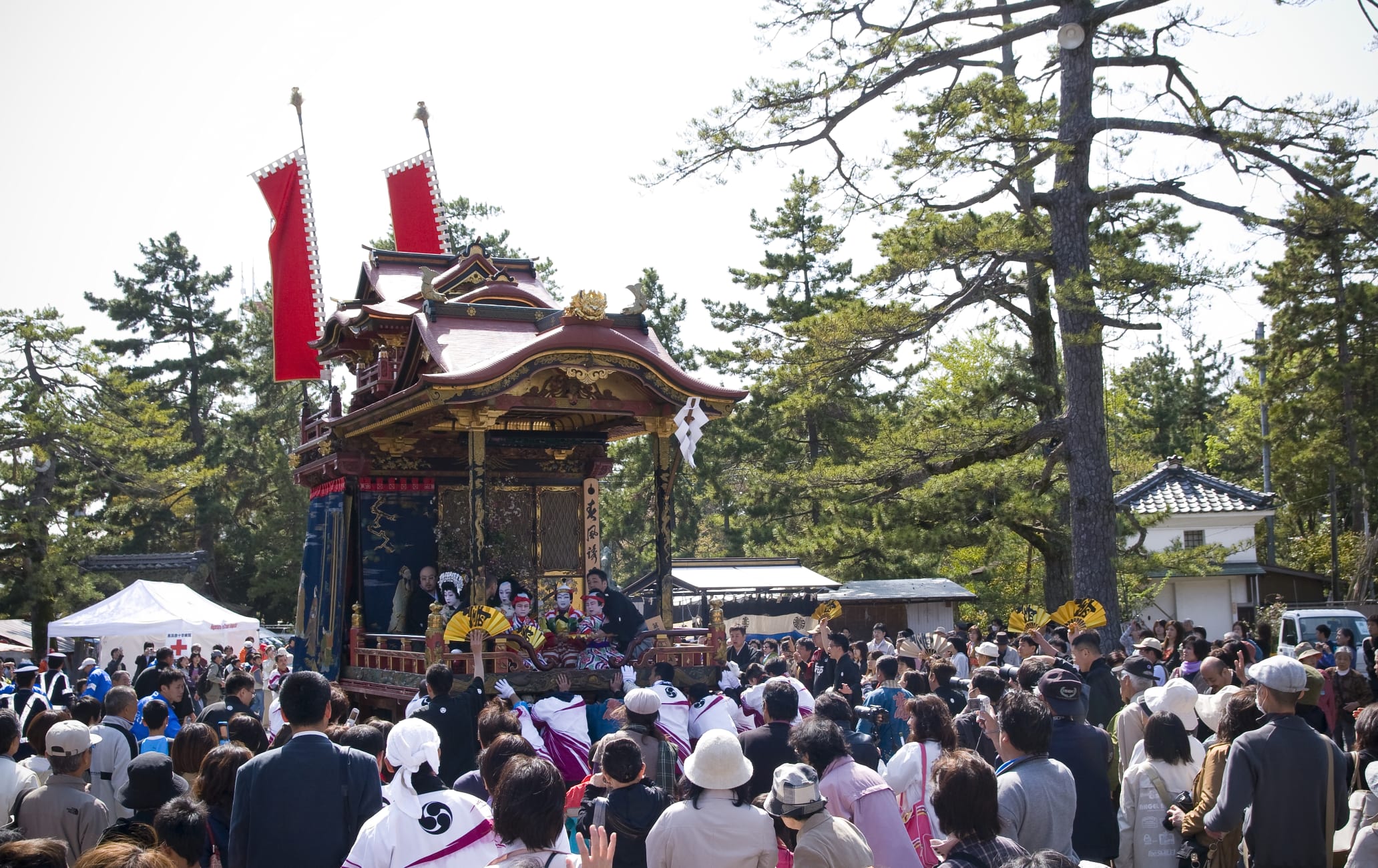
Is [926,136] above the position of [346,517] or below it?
above

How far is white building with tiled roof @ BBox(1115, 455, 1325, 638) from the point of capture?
102ft

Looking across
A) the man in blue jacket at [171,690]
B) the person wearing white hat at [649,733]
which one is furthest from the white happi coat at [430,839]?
the man in blue jacket at [171,690]

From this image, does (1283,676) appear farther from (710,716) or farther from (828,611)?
(828,611)

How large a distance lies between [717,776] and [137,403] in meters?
28.4

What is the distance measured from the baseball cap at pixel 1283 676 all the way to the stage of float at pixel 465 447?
6856 mm

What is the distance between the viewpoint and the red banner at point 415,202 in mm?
19016

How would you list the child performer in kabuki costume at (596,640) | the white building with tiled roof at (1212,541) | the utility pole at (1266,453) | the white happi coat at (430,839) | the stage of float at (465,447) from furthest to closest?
the white building with tiled roof at (1212,541) → the utility pole at (1266,453) → the stage of float at (465,447) → the child performer in kabuki costume at (596,640) → the white happi coat at (430,839)

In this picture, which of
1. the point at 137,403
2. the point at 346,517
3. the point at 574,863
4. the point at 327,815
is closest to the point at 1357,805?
the point at 574,863

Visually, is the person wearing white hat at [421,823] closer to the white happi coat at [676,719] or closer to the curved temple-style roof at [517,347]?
the white happi coat at [676,719]

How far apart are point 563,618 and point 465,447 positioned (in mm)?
3635

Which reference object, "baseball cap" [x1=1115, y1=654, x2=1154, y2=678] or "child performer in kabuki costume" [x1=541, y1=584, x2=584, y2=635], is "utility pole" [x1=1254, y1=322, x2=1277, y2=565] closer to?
"child performer in kabuki costume" [x1=541, y1=584, x2=584, y2=635]

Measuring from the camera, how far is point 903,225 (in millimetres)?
15211

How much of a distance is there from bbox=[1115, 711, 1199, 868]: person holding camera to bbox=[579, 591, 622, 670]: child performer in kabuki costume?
249 inches

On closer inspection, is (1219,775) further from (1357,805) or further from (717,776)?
(717,776)
